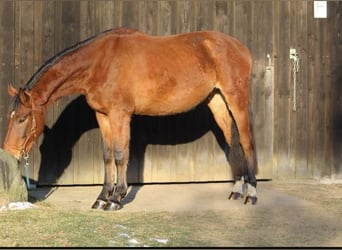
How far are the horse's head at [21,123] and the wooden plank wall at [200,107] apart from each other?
1.42 metres

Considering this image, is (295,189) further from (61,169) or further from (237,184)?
(61,169)

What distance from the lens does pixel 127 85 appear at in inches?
241

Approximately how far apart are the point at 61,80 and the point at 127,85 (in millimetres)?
636

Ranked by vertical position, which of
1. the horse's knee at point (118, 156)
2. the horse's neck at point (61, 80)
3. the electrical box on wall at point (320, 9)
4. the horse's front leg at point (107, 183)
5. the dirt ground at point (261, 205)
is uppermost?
the electrical box on wall at point (320, 9)

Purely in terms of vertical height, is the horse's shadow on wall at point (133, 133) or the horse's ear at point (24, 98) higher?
the horse's ear at point (24, 98)

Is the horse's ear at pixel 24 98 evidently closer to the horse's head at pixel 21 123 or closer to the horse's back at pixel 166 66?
the horse's head at pixel 21 123

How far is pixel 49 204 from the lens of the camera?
20.3 ft

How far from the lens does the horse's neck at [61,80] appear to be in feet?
19.6

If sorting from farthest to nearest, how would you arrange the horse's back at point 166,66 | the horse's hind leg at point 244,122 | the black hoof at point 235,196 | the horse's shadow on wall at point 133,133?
1. the horse's shadow on wall at point 133,133
2. the black hoof at point 235,196
3. the horse's hind leg at point 244,122
4. the horse's back at point 166,66

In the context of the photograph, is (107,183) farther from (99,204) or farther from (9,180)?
(9,180)

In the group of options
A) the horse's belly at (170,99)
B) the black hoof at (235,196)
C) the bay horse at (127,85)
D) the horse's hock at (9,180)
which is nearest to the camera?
the horse's hock at (9,180)

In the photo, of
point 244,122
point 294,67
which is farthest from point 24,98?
point 294,67

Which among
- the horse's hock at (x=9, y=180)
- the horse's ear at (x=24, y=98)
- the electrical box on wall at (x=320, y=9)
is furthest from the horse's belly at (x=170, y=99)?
the electrical box on wall at (x=320, y=9)

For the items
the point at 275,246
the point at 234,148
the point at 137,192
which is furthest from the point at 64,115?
the point at 275,246
